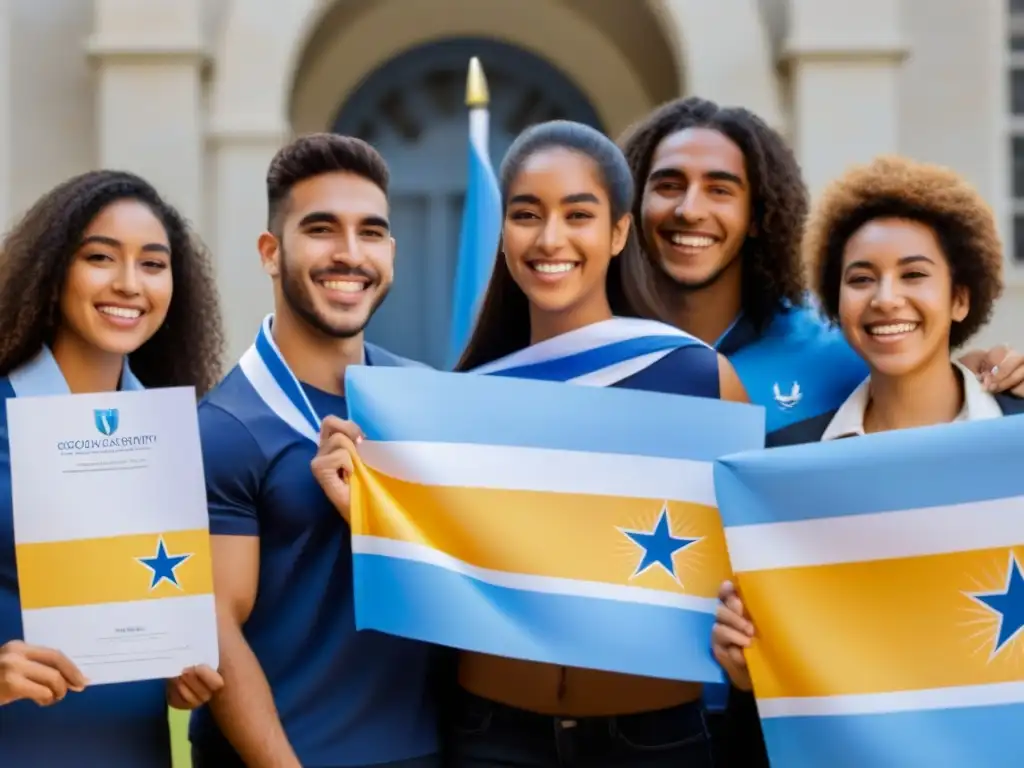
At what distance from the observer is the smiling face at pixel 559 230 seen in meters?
3.54

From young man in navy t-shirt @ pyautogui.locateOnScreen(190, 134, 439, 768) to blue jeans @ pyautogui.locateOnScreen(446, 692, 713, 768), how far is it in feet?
0.34

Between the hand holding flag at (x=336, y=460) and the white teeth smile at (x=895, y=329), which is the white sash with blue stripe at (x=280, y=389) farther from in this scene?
the white teeth smile at (x=895, y=329)

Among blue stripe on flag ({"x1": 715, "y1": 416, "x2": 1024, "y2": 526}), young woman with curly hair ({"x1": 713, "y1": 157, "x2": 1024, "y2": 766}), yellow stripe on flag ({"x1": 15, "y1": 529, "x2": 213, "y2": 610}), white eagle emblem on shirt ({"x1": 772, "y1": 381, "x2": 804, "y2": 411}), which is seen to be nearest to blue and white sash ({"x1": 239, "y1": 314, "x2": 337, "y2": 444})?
yellow stripe on flag ({"x1": 15, "y1": 529, "x2": 213, "y2": 610})

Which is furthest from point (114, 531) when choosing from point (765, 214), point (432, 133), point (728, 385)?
point (432, 133)

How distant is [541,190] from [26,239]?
1.10m

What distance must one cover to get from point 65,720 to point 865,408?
180 cm

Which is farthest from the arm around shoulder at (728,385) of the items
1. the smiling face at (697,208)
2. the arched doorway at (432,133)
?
the arched doorway at (432,133)

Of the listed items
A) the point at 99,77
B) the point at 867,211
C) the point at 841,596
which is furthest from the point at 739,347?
the point at 99,77

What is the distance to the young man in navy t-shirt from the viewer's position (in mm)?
3268

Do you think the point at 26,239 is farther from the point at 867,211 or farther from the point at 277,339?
the point at 867,211

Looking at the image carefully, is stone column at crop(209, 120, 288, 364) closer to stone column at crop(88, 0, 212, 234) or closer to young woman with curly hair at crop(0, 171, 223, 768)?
stone column at crop(88, 0, 212, 234)

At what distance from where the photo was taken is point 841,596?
319 centimetres

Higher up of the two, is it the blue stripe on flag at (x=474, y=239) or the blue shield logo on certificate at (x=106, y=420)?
the blue stripe on flag at (x=474, y=239)

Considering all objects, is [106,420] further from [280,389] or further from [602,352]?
[602,352]
